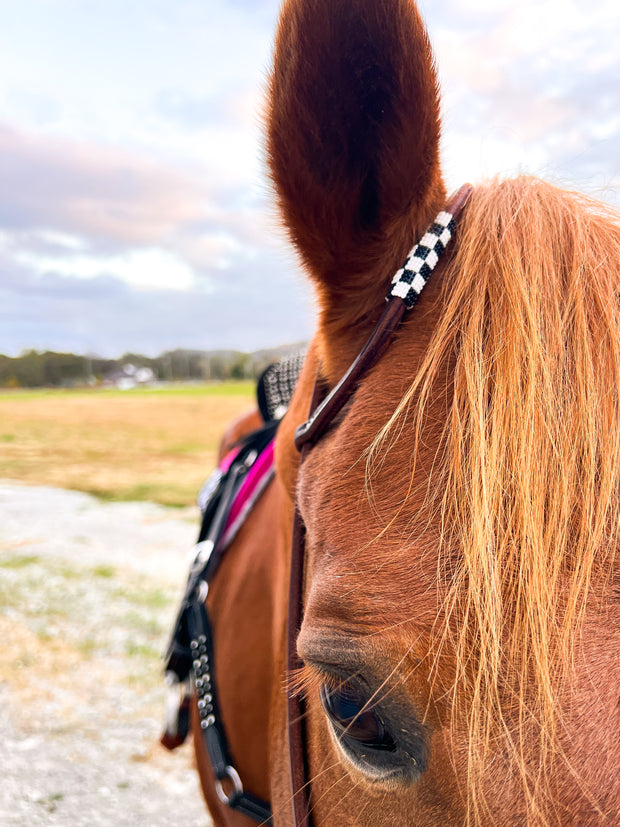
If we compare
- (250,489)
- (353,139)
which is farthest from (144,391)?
(353,139)

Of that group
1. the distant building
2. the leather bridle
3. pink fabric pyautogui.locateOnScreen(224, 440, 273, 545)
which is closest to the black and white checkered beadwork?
the leather bridle

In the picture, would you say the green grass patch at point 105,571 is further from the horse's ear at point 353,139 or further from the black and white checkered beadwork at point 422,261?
the black and white checkered beadwork at point 422,261

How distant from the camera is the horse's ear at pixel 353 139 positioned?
797 millimetres

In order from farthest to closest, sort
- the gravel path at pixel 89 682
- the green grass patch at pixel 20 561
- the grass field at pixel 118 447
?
1. the grass field at pixel 118 447
2. the green grass patch at pixel 20 561
3. the gravel path at pixel 89 682

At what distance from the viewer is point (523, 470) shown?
679 millimetres

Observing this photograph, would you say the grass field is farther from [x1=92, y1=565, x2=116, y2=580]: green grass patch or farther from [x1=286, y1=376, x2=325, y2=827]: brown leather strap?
[x1=286, y1=376, x2=325, y2=827]: brown leather strap

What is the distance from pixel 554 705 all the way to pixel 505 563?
0.15 metres

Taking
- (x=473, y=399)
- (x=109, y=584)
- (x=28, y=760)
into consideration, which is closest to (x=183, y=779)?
(x=28, y=760)

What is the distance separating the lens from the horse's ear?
0.80m

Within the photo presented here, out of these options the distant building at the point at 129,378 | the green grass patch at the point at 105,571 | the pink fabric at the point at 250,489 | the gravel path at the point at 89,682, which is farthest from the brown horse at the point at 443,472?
the distant building at the point at 129,378

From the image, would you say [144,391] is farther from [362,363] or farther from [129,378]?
[362,363]

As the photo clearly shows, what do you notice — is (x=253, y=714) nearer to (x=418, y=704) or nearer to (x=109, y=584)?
(x=418, y=704)

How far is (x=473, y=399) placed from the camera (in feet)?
2.36

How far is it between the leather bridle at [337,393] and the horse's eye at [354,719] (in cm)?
9
